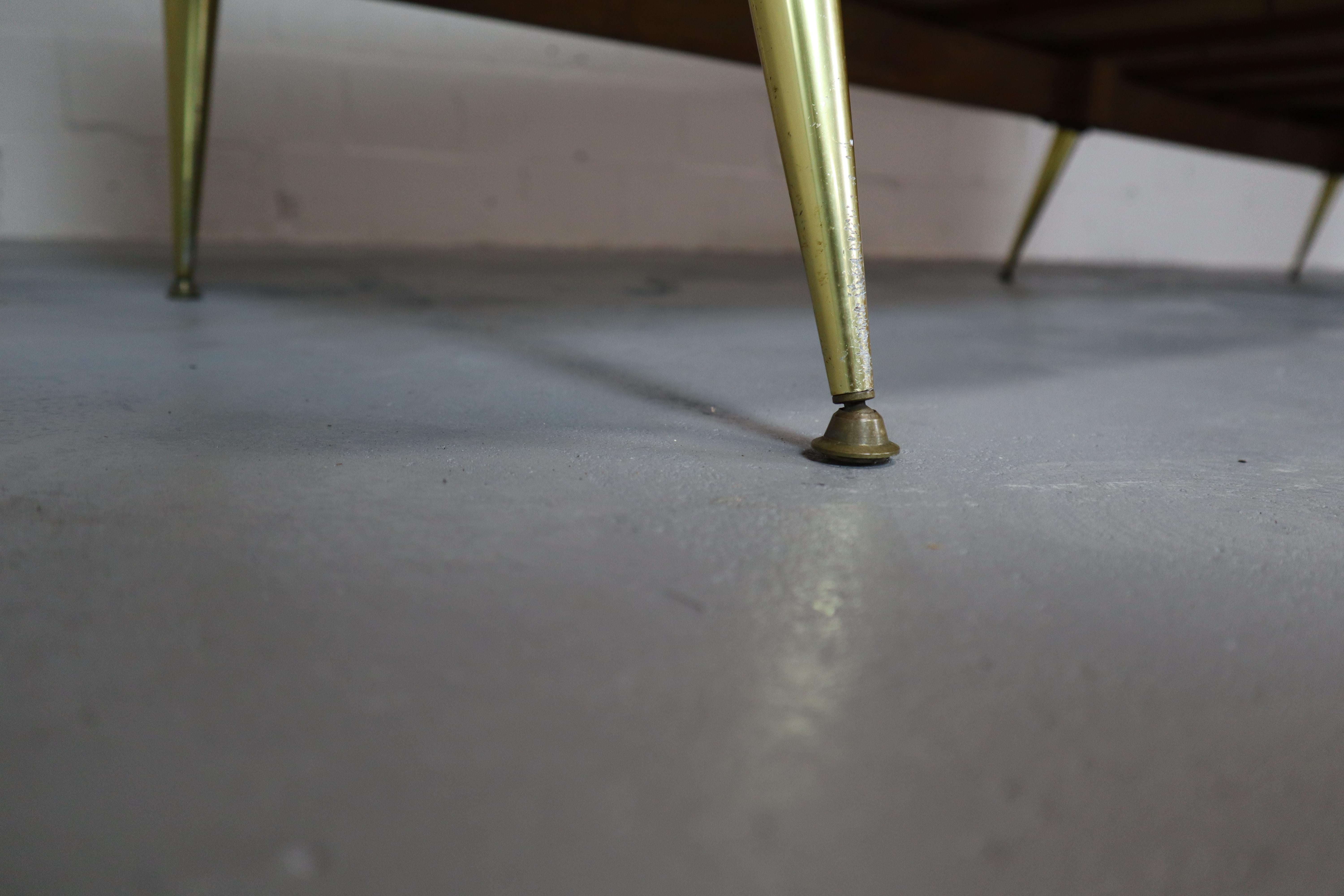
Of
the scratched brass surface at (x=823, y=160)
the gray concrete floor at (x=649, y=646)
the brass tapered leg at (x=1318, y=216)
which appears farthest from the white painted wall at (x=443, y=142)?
the scratched brass surface at (x=823, y=160)

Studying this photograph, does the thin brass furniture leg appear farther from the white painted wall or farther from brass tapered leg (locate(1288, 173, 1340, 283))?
brass tapered leg (locate(1288, 173, 1340, 283))

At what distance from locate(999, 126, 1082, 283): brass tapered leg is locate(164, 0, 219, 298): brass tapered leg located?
132 centimetres

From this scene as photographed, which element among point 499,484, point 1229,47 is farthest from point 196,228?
point 1229,47

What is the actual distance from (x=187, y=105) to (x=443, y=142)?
1.31 meters

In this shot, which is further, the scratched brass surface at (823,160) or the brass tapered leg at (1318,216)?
the brass tapered leg at (1318,216)

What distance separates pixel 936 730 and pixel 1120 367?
778 mm

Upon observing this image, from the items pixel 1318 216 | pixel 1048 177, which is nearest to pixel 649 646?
pixel 1048 177

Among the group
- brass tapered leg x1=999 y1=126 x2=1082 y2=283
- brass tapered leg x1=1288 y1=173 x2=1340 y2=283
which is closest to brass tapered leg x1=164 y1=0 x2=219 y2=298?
brass tapered leg x1=999 y1=126 x2=1082 y2=283

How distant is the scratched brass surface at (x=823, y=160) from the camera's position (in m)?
0.50

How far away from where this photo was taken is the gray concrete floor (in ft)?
0.70

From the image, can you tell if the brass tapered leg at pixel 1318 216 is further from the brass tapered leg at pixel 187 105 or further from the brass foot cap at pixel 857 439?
the brass tapered leg at pixel 187 105

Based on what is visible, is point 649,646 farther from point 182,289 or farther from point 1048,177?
point 1048,177

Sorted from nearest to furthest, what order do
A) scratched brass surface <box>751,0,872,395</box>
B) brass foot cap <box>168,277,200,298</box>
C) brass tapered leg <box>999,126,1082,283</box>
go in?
scratched brass surface <box>751,0,872,395</box>, brass foot cap <box>168,277,200,298</box>, brass tapered leg <box>999,126,1082,283</box>

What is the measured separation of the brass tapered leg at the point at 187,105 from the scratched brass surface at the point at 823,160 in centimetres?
75
